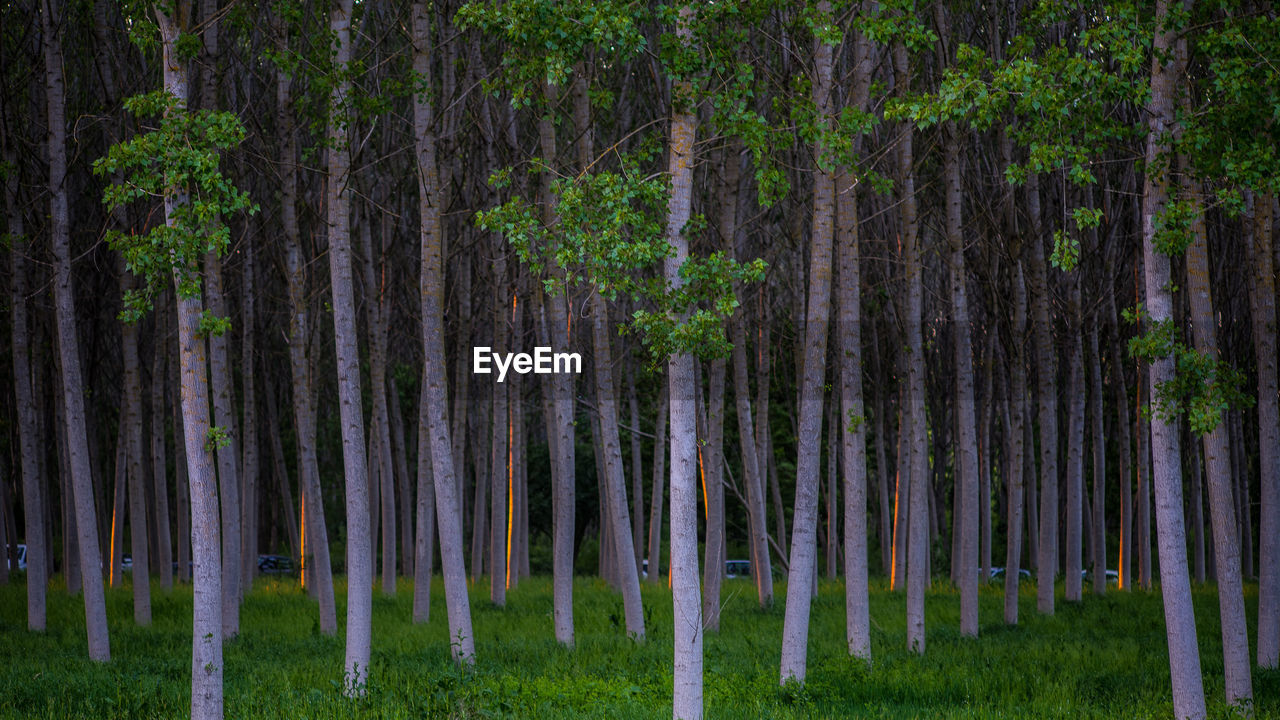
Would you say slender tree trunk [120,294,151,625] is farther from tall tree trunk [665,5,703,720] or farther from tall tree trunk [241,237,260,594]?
tall tree trunk [665,5,703,720]

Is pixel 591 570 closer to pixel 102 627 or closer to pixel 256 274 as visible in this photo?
pixel 256 274

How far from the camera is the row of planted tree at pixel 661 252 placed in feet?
29.2

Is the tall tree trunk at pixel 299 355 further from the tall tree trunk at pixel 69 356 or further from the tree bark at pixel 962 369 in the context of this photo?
the tree bark at pixel 962 369

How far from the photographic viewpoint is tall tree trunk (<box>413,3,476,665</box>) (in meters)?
12.0

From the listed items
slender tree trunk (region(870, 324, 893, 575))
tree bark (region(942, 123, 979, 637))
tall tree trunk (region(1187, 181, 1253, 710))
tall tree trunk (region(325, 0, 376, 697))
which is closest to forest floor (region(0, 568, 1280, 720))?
tall tree trunk (region(1187, 181, 1253, 710))

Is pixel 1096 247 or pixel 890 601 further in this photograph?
pixel 890 601

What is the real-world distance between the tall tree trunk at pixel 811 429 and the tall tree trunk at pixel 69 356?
7.84m

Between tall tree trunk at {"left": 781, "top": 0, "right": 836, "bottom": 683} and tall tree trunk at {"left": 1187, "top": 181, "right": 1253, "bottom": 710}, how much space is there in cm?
333

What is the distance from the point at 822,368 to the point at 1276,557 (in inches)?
200

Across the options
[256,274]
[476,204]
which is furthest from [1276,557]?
[256,274]

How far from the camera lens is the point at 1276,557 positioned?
11.3 metres

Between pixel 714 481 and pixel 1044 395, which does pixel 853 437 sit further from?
pixel 1044 395

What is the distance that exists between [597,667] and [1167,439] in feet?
21.9

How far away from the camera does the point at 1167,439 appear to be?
9.30 m
